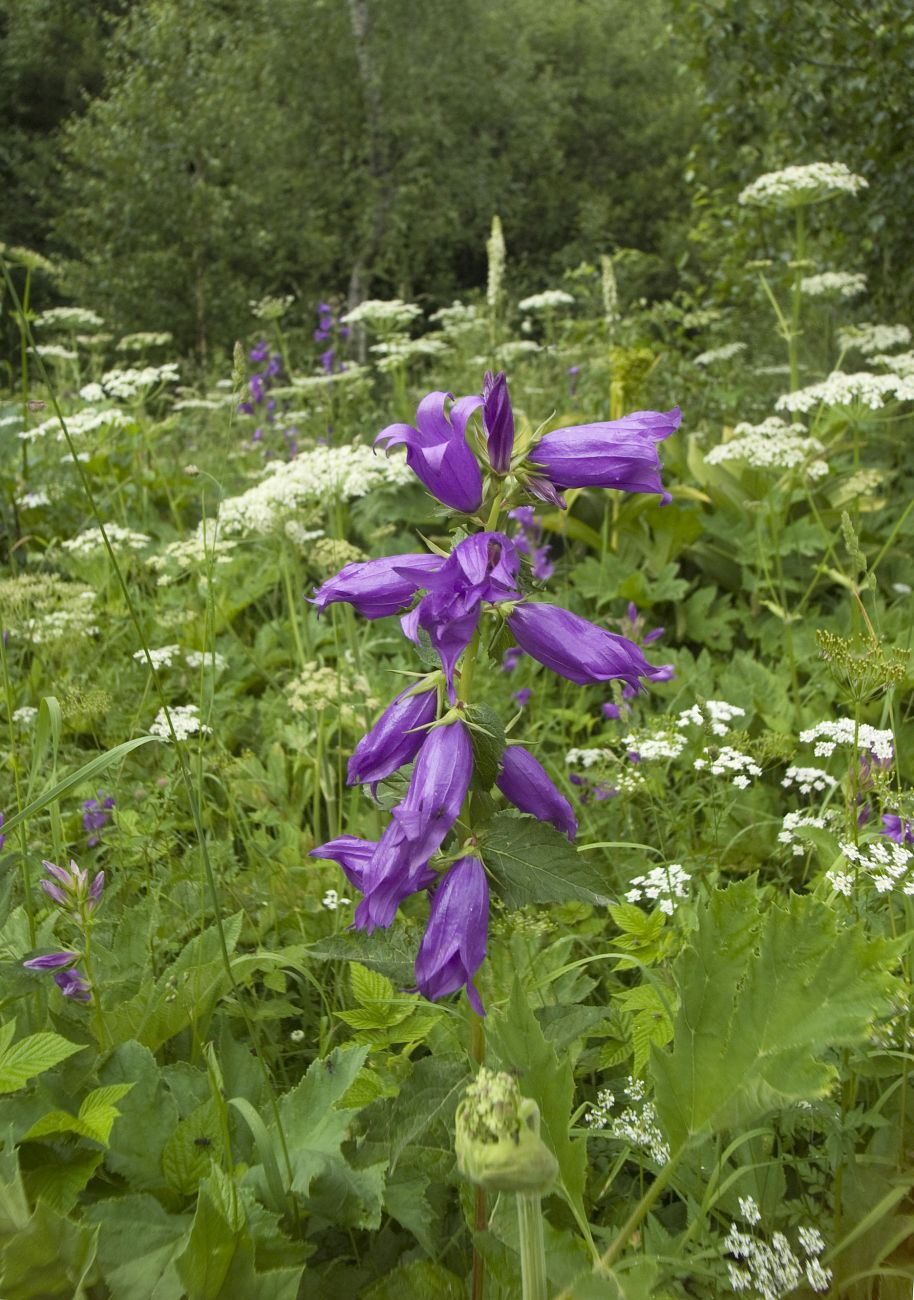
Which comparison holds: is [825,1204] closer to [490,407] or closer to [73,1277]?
[73,1277]

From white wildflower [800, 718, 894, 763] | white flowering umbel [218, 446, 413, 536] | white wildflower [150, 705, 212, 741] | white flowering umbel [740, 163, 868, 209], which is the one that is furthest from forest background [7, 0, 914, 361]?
white wildflower [800, 718, 894, 763]

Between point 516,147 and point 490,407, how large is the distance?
23.8 m

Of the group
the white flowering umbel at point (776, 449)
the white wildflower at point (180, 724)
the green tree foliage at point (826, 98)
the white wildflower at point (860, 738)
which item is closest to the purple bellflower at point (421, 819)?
the white wildflower at point (860, 738)

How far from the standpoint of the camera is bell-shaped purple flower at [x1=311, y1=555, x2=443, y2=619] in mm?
1001

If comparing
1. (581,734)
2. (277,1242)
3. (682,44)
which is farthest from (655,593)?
(682,44)

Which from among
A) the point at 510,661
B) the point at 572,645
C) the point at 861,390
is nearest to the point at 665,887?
the point at 572,645

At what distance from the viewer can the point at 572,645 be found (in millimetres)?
973

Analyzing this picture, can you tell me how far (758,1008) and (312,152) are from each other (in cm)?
2106

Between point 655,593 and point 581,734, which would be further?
point 655,593

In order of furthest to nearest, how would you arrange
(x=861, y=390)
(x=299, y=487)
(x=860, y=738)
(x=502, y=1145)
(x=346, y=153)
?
(x=346, y=153) < (x=861, y=390) < (x=299, y=487) < (x=860, y=738) < (x=502, y=1145)

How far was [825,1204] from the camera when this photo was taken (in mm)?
1123

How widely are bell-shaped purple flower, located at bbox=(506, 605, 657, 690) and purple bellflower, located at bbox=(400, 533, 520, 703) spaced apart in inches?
2.6

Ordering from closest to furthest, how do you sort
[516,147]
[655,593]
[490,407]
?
[490,407] → [655,593] → [516,147]

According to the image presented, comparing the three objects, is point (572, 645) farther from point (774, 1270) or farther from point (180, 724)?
point (180, 724)
